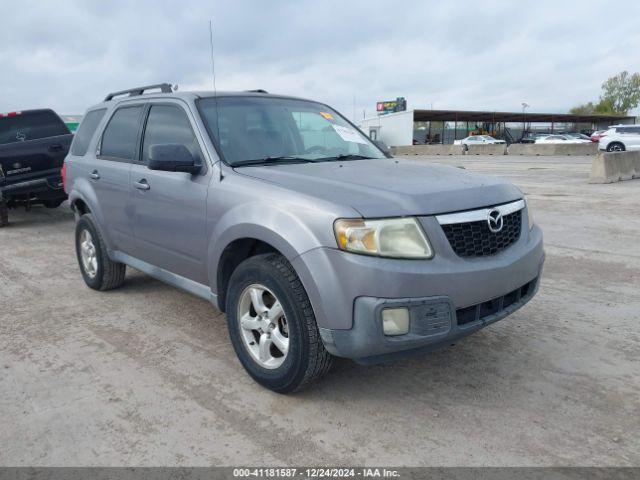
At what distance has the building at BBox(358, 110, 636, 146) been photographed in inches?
2222

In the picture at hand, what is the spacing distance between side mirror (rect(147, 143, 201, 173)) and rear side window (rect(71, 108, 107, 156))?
210 centimetres

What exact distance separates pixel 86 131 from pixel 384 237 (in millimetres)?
3956

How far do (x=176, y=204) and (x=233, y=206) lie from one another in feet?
2.26

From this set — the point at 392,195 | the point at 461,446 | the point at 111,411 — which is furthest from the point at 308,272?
the point at 111,411

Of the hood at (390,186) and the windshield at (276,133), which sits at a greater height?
the windshield at (276,133)

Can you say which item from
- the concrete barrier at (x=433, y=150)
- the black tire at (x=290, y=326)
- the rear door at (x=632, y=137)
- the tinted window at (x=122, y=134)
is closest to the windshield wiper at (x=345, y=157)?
the black tire at (x=290, y=326)

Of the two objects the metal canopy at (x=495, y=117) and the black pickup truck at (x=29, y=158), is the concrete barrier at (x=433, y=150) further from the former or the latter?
the black pickup truck at (x=29, y=158)

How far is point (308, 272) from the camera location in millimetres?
2662

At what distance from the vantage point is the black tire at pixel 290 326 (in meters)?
2.75

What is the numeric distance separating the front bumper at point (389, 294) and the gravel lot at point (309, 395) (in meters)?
0.45

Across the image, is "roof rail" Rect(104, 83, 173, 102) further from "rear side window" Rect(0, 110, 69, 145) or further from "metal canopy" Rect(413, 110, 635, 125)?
"metal canopy" Rect(413, 110, 635, 125)

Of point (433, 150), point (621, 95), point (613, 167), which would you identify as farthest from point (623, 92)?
point (613, 167)

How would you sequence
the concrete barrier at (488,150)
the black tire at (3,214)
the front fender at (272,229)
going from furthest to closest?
the concrete barrier at (488,150) < the black tire at (3,214) < the front fender at (272,229)

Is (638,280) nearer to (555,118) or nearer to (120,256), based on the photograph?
(120,256)
